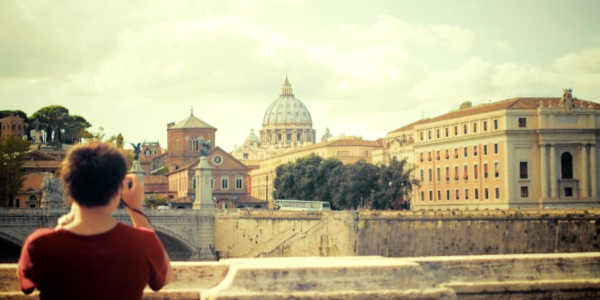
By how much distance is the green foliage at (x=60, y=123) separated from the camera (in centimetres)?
12481

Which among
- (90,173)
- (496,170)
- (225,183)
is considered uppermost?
(496,170)

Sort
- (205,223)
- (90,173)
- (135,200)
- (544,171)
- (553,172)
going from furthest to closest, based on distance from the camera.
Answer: (544,171) → (553,172) → (205,223) → (135,200) → (90,173)

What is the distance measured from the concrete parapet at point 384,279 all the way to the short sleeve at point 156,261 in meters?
4.56

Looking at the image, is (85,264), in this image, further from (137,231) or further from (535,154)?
(535,154)

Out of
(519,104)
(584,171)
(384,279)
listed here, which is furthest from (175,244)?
(384,279)

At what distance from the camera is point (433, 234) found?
195 ft

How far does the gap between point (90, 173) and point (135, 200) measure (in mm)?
460

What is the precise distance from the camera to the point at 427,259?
467 inches

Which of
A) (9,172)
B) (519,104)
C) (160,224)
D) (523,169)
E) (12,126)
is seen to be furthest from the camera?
(12,126)

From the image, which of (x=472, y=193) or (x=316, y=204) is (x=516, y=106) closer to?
(x=472, y=193)

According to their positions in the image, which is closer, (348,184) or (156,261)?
(156,261)

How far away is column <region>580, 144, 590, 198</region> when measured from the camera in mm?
76750

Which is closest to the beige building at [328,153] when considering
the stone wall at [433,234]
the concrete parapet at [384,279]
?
the stone wall at [433,234]

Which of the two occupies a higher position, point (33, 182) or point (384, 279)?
point (33, 182)
